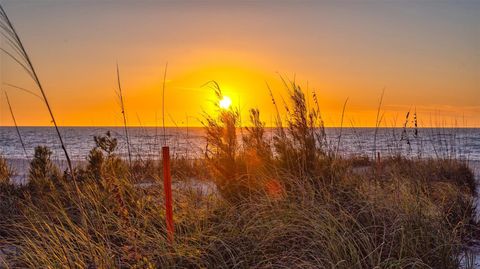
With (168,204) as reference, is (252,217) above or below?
below

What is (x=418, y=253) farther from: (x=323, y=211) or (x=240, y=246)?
(x=240, y=246)

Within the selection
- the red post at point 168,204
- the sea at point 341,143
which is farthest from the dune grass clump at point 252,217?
the sea at point 341,143

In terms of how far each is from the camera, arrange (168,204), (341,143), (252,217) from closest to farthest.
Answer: (168,204) < (252,217) < (341,143)

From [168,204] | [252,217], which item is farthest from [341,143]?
[168,204]

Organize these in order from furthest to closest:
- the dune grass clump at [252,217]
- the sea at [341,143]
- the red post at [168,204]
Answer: the sea at [341,143] < the red post at [168,204] < the dune grass clump at [252,217]

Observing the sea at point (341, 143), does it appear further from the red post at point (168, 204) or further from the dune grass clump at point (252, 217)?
the red post at point (168, 204)

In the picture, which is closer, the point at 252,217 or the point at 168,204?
the point at 168,204

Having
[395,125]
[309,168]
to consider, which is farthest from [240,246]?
[395,125]

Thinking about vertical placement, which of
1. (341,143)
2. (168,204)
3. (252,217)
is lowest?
(252,217)

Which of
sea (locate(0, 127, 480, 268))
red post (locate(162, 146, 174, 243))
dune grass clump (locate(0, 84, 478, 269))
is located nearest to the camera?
dune grass clump (locate(0, 84, 478, 269))

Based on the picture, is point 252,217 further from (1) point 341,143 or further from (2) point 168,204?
(1) point 341,143

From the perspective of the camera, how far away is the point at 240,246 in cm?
354

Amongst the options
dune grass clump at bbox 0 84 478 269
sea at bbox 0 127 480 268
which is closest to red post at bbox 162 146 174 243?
dune grass clump at bbox 0 84 478 269

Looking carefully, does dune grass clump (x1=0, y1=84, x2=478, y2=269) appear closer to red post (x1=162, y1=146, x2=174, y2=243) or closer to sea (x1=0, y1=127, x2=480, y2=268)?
red post (x1=162, y1=146, x2=174, y2=243)
